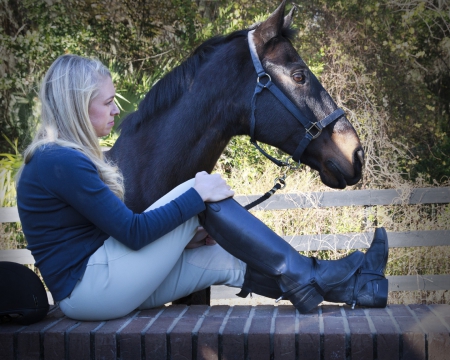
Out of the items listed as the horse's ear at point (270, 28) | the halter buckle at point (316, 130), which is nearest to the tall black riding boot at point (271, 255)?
the halter buckle at point (316, 130)

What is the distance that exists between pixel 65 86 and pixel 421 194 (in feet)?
14.9

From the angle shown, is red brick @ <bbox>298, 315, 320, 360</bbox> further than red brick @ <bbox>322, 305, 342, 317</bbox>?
No

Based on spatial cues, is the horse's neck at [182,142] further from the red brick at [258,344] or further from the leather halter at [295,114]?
the red brick at [258,344]

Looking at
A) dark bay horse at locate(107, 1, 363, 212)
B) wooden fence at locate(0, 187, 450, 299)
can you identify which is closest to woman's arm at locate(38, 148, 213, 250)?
dark bay horse at locate(107, 1, 363, 212)

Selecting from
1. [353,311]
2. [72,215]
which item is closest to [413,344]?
[353,311]

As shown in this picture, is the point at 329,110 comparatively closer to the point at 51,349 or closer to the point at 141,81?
the point at 51,349

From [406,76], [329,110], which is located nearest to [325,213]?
[406,76]

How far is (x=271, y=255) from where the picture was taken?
2.17 metres

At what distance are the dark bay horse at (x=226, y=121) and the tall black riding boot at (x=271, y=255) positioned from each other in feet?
2.24

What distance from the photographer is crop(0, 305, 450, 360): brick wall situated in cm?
189

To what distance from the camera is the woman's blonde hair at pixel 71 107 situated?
2146 mm

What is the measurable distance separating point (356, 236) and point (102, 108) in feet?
13.4

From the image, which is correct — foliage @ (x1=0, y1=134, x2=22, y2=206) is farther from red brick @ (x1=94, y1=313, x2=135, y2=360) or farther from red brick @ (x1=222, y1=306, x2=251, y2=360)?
red brick @ (x1=222, y1=306, x2=251, y2=360)

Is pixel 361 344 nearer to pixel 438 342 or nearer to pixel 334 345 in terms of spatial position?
pixel 334 345
